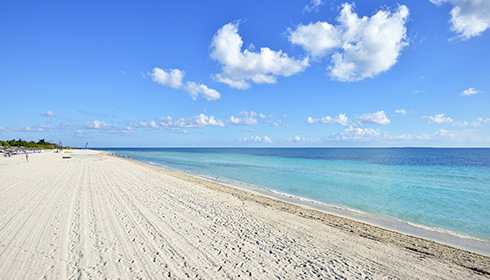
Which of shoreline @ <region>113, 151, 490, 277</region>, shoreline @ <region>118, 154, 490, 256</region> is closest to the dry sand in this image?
shoreline @ <region>113, 151, 490, 277</region>

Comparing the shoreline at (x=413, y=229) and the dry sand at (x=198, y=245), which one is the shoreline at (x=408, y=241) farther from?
the shoreline at (x=413, y=229)

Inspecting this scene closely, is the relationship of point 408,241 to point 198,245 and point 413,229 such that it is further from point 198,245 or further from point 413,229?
point 198,245

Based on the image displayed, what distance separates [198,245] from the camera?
19.1 ft

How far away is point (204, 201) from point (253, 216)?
3078mm

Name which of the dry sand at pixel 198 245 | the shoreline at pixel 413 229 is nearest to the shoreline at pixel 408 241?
the dry sand at pixel 198 245

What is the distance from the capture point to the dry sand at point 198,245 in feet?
15.2

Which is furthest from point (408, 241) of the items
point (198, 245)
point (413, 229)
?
point (198, 245)

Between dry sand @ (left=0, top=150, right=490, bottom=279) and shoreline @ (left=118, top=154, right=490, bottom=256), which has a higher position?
dry sand @ (left=0, top=150, right=490, bottom=279)

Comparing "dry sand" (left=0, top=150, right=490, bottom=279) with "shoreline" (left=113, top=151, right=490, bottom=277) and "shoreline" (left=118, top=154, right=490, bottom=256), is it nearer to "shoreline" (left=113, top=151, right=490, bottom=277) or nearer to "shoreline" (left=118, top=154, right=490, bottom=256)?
"shoreline" (left=113, top=151, right=490, bottom=277)

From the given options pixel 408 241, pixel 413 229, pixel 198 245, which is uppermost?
pixel 198 245

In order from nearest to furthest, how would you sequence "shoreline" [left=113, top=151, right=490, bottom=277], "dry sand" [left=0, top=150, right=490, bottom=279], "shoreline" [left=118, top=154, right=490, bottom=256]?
"dry sand" [left=0, top=150, right=490, bottom=279] < "shoreline" [left=113, top=151, right=490, bottom=277] < "shoreline" [left=118, top=154, right=490, bottom=256]

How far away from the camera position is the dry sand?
4.64 m

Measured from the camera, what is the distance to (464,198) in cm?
1399

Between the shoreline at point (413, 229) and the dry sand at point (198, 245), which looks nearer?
the dry sand at point (198, 245)
